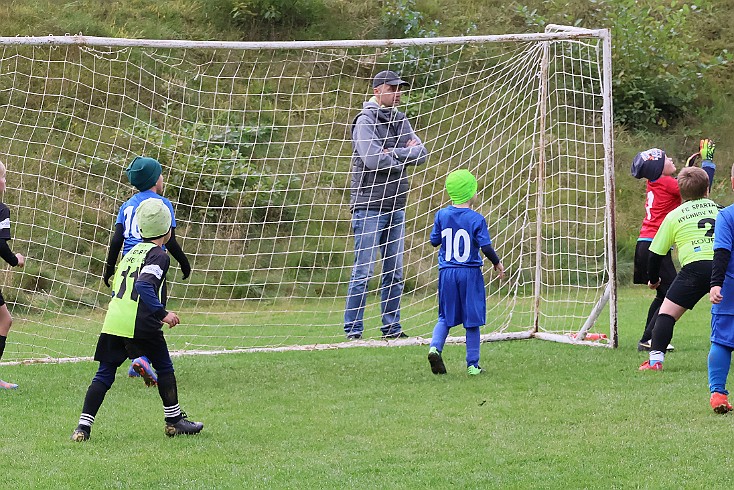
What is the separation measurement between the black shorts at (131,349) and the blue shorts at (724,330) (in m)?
3.17

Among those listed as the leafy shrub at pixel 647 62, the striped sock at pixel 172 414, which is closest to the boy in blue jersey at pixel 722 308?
the striped sock at pixel 172 414

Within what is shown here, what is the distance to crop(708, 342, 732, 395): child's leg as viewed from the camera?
6070 millimetres

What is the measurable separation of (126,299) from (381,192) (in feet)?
13.0

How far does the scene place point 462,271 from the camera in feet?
25.5

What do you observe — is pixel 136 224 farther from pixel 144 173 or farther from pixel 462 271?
pixel 462 271

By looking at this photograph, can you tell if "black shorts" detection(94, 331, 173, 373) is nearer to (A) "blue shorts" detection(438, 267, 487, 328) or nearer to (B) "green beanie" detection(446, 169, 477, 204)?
(A) "blue shorts" detection(438, 267, 487, 328)

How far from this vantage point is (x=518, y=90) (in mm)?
10359

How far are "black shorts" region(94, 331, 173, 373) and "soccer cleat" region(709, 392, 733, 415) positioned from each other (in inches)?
123

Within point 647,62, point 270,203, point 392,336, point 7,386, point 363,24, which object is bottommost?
point 7,386

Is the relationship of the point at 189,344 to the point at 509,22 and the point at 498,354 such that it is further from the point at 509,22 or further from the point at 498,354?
the point at 509,22

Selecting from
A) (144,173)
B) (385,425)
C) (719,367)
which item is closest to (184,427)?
(385,425)

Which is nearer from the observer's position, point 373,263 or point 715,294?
point 715,294

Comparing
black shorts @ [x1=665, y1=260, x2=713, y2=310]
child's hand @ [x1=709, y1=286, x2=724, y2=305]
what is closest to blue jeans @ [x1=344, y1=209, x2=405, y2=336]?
black shorts @ [x1=665, y1=260, x2=713, y2=310]

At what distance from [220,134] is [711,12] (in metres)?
13.0
